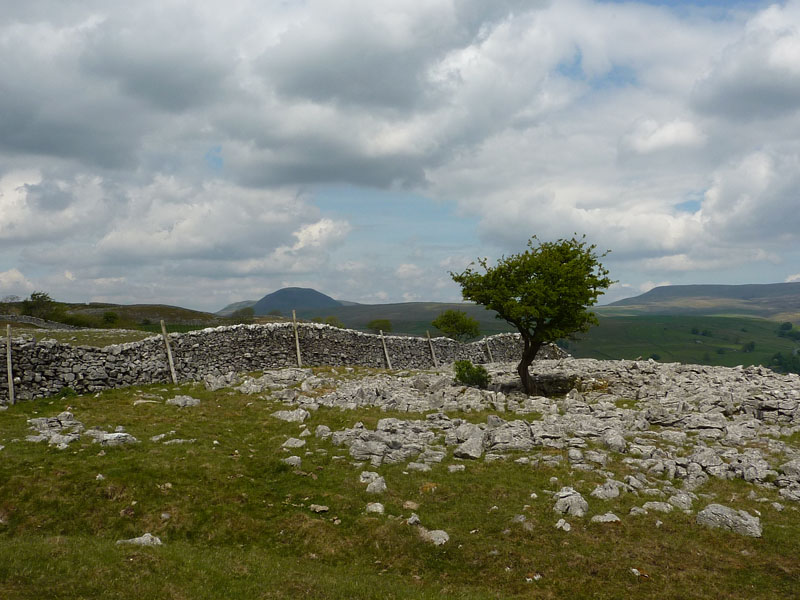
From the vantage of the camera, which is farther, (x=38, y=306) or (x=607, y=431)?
(x=38, y=306)

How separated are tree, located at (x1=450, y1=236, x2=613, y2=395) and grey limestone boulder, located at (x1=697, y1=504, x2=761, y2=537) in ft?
60.3

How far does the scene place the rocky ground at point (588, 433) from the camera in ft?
49.9

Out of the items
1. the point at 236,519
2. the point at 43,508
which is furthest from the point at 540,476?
the point at 43,508

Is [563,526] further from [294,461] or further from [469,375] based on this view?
[469,375]

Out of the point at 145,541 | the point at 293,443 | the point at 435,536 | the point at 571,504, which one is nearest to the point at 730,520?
the point at 571,504

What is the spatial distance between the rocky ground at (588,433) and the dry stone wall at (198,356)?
4105mm

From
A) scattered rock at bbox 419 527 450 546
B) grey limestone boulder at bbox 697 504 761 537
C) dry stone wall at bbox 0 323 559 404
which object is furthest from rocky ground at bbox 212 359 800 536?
dry stone wall at bbox 0 323 559 404

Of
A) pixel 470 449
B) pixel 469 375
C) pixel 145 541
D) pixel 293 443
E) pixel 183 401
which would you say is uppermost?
pixel 183 401

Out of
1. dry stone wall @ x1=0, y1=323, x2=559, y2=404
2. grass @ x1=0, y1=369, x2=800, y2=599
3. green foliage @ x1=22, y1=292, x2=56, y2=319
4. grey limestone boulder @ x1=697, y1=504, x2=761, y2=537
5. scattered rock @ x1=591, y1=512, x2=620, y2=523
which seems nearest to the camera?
grass @ x1=0, y1=369, x2=800, y2=599

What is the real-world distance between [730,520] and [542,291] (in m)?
19.6

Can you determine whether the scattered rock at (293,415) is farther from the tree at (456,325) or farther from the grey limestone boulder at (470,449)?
the tree at (456,325)

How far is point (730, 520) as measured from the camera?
13148 millimetres

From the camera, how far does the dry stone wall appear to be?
83.6 feet

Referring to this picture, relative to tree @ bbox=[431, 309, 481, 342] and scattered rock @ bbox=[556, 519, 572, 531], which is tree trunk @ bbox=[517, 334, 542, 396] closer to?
scattered rock @ bbox=[556, 519, 572, 531]
